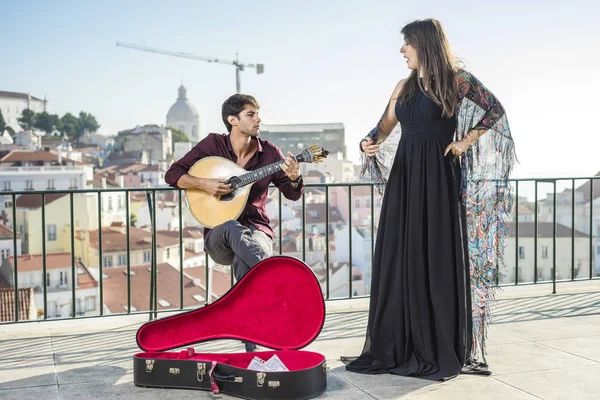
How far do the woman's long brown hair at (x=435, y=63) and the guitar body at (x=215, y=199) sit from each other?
2.82 ft

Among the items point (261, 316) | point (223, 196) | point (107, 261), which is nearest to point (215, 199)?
point (223, 196)

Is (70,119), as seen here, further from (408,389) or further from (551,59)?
(408,389)

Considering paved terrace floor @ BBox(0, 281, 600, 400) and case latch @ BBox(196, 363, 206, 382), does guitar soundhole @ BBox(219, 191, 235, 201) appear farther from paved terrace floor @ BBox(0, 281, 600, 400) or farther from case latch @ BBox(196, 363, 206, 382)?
case latch @ BBox(196, 363, 206, 382)

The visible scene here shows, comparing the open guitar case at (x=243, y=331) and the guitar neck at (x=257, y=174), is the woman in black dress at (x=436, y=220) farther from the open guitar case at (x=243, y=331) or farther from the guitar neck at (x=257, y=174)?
the guitar neck at (x=257, y=174)

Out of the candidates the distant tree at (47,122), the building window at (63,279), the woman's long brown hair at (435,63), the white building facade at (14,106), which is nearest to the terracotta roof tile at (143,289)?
the building window at (63,279)

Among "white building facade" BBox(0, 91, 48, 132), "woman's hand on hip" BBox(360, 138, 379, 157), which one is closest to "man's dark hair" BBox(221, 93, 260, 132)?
"woman's hand on hip" BBox(360, 138, 379, 157)

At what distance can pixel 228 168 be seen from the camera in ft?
11.5

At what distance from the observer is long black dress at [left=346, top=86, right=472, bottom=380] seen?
3084 millimetres

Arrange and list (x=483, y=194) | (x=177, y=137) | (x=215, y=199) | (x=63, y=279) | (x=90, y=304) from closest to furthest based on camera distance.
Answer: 1. (x=483, y=194)
2. (x=215, y=199)
3. (x=63, y=279)
4. (x=90, y=304)
5. (x=177, y=137)

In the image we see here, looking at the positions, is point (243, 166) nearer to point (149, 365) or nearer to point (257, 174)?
point (257, 174)

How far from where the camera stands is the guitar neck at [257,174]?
131 inches

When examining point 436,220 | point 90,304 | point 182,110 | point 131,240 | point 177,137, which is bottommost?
point 90,304

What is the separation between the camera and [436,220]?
309cm

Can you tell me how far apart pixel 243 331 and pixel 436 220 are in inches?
35.1
